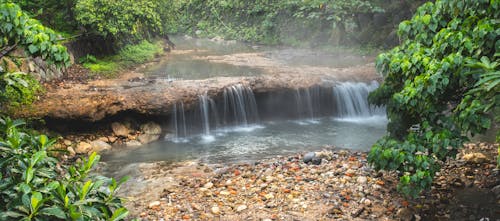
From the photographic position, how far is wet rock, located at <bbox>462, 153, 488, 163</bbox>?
23.6 feet

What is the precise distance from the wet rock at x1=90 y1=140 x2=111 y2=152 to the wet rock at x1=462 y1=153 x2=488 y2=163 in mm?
7763

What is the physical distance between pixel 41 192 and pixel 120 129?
745 centimetres

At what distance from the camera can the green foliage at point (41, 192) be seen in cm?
284

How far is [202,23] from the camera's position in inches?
1345

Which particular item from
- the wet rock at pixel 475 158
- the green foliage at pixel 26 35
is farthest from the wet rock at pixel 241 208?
the wet rock at pixel 475 158

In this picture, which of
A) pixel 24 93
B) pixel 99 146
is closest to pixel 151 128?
pixel 99 146

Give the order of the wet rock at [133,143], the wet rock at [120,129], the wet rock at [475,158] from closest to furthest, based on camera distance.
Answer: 1. the wet rock at [475,158]
2. the wet rock at [133,143]
3. the wet rock at [120,129]

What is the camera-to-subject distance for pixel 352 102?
13.1 m

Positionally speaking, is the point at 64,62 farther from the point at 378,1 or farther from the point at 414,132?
the point at 378,1

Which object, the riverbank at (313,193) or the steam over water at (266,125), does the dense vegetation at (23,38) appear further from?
the steam over water at (266,125)

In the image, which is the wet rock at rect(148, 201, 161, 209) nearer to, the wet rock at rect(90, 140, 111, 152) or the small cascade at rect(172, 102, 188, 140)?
the wet rock at rect(90, 140, 111, 152)

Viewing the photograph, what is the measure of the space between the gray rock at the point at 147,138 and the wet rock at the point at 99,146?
0.88m

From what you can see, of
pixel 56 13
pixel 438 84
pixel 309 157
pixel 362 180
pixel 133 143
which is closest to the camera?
pixel 438 84

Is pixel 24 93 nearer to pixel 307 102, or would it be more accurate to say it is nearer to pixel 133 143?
pixel 133 143
